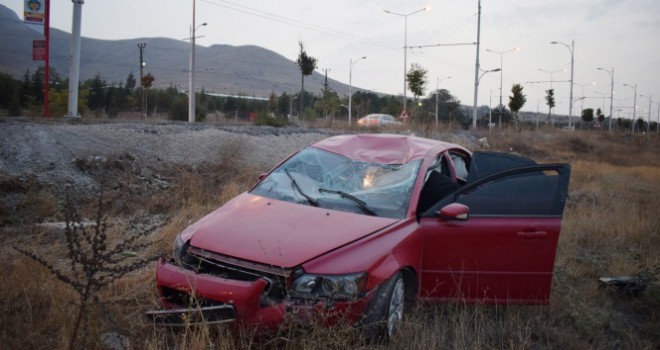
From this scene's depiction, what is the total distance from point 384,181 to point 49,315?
8.69 ft

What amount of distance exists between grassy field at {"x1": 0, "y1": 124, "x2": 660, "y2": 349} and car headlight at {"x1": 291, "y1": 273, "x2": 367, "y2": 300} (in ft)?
0.65

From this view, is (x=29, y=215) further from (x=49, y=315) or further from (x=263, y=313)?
(x=263, y=313)

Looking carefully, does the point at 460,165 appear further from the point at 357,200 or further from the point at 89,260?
the point at 89,260

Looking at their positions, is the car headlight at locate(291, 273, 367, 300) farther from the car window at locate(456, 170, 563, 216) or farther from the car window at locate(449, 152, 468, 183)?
the car window at locate(449, 152, 468, 183)

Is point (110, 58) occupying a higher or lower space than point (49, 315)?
higher

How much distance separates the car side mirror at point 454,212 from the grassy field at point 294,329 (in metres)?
0.72

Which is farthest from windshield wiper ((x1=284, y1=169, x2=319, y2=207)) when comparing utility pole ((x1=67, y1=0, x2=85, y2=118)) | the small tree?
utility pole ((x1=67, y1=0, x2=85, y2=118))

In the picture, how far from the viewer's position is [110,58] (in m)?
159

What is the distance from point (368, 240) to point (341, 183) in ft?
3.47

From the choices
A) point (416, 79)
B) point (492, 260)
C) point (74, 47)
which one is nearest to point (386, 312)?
point (492, 260)

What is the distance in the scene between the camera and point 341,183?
15.1ft

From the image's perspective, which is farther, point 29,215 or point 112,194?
point 112,194

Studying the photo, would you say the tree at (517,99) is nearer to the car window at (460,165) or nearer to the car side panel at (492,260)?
the car window at (460,165)

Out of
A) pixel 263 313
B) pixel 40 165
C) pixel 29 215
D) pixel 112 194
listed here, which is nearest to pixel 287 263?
pixel 263 313
